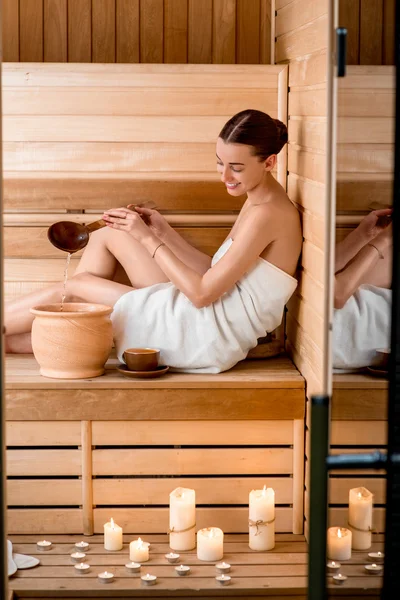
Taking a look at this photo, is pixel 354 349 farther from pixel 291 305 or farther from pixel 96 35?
pixel 96 35

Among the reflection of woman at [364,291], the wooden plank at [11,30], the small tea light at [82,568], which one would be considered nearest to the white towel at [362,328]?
the reflection of woman at [364,291]

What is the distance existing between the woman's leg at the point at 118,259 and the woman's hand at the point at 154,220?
0.09 meters

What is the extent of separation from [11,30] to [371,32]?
272 cm

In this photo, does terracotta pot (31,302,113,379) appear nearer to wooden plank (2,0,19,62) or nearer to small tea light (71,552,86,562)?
small tea light (71,552,86,562)

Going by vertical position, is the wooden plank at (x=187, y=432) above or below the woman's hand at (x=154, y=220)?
below

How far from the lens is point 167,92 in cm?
384

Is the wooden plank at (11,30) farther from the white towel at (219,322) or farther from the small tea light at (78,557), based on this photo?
the small tea light at (78,557)

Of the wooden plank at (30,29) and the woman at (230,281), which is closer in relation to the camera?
the woman at (230,281)

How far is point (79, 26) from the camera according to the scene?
13.4 feet

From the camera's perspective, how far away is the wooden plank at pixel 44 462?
3256 mm

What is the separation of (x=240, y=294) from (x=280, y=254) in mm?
208

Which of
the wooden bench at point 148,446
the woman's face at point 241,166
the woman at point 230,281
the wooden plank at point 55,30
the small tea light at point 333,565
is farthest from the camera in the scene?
the wooden plank at point 55,30

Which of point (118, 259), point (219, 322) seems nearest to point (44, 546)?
point (219, 322)

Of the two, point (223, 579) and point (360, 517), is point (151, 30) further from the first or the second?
point (360, 517)
